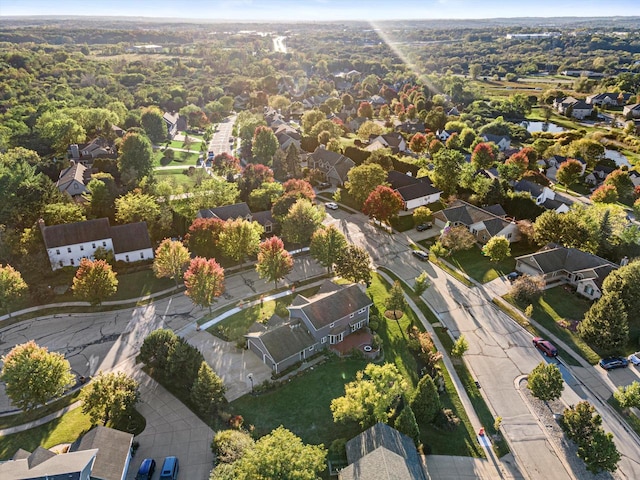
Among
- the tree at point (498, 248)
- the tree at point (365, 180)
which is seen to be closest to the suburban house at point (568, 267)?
the tree at point (498, 248)

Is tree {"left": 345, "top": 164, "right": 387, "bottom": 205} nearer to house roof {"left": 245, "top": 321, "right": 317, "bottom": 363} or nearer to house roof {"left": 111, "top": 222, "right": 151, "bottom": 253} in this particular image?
house roof {"left": 111, "top": 222, "right": 151, "bottom": 253}

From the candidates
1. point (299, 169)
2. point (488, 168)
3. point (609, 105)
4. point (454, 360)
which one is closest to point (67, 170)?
point (299, 169)

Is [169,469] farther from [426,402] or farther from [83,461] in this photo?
[426,402]

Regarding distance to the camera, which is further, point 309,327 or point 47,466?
point 309,327

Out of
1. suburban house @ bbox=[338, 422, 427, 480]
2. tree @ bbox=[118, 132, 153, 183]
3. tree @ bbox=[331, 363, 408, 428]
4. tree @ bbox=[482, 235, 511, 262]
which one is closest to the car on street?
tree @ bbox=[482, 235, 511, 262]

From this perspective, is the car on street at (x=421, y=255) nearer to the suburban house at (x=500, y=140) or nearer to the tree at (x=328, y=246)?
the tree at (x=328, y=246)

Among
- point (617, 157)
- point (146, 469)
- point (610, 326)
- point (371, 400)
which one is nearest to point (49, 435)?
point (146, 469)
